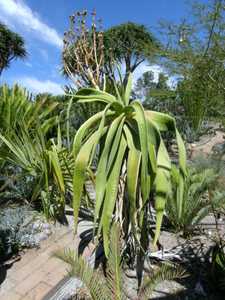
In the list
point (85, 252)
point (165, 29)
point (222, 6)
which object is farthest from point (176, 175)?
point (165, 29)

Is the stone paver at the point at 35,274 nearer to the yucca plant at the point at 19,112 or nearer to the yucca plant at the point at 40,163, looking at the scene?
the yucca plant at the point at 40,163

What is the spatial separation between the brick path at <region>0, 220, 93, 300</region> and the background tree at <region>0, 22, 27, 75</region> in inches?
793

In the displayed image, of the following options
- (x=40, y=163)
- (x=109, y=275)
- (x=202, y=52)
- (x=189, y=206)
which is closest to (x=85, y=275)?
(x=109, y=275)

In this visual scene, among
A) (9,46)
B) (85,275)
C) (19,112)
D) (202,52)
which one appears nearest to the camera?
(85,275)

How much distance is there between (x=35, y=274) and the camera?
7.84 ft

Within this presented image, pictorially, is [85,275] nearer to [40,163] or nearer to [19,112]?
[40,163]

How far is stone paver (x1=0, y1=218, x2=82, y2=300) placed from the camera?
2144mm

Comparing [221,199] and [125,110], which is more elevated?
[125,110]

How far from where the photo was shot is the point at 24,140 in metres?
3.46

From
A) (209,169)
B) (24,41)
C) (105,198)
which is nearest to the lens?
(105,198)

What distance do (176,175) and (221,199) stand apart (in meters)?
0.72

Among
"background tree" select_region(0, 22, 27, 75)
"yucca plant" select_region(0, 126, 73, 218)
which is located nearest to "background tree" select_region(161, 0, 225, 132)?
"yucca plant" select_region(0, 126, 73, 218)

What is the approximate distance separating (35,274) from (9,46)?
74.4 ft

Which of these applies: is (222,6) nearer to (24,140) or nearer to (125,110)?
(125,110)
